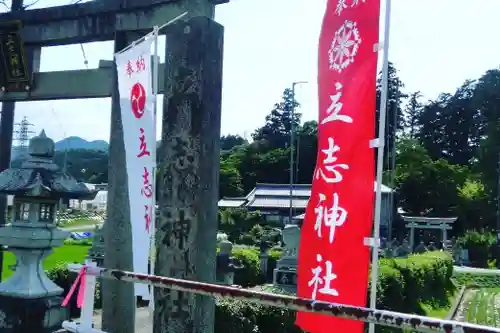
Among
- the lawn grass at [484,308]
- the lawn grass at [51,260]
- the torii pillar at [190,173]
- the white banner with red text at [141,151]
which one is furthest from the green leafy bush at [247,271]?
the white banner with red text at [141,151]

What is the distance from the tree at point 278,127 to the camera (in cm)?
6962

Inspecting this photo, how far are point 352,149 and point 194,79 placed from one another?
2107 millimetres

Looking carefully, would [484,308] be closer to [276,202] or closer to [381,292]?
[381,292]

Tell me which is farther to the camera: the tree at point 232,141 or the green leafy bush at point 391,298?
the tree at point 232,141

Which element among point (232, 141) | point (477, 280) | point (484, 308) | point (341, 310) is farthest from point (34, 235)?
point (232, 141)

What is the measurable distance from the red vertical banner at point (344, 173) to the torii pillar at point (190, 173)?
58.0 inches

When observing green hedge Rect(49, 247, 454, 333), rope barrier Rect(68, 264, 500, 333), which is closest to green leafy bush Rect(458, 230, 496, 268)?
green hedge Rect(49, 247, 454, 333)

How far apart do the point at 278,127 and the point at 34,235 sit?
6703 cm

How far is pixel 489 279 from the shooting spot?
26500mm

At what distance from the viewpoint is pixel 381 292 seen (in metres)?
11.5

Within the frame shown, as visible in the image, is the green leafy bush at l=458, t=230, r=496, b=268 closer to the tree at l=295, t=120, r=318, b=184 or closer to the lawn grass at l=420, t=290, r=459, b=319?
the lawn grass at l=420, t=290, r=459, b=319

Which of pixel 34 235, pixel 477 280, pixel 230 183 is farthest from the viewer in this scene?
pixel 230 183

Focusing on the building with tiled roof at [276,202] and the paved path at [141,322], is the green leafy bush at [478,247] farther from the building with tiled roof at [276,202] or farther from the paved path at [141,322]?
the paved path at [141,322]

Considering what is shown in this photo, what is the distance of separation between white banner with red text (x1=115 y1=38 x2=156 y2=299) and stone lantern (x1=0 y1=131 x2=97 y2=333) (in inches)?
64.3
